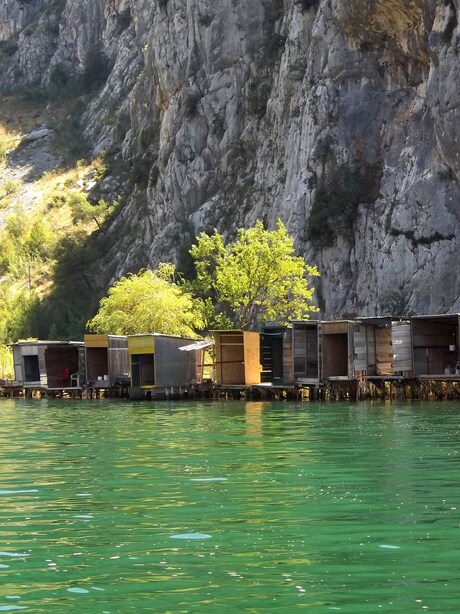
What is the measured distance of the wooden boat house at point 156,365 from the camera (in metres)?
64.3

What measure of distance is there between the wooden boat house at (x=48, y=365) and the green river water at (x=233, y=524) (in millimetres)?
39453

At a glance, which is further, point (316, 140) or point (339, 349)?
point (316, 140)

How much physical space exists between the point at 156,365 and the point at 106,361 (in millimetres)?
9223

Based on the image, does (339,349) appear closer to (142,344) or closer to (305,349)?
(305,349)

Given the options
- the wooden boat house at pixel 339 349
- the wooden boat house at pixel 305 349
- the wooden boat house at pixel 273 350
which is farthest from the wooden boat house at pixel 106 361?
the wooden boat house at pixel 339 349

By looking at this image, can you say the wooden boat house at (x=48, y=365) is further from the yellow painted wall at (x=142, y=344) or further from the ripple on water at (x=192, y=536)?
the ripple on water at (x=192, y=536)

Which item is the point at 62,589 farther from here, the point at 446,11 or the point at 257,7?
Result: the point at 257,7

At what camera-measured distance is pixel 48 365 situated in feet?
244

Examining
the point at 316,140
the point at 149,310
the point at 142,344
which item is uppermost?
the point at 316,140

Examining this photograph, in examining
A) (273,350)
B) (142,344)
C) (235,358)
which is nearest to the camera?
(273,350)

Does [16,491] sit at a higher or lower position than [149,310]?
lower

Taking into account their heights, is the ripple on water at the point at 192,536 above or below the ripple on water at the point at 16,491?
below

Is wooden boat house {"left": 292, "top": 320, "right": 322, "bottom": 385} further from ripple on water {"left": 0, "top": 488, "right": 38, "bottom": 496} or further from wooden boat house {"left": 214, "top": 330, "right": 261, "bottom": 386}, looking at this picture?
ripple on water {"left": 0, "top": 488, "right": 38, "bottom": 496}

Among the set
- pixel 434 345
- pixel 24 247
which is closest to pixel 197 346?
pixel 434 345
